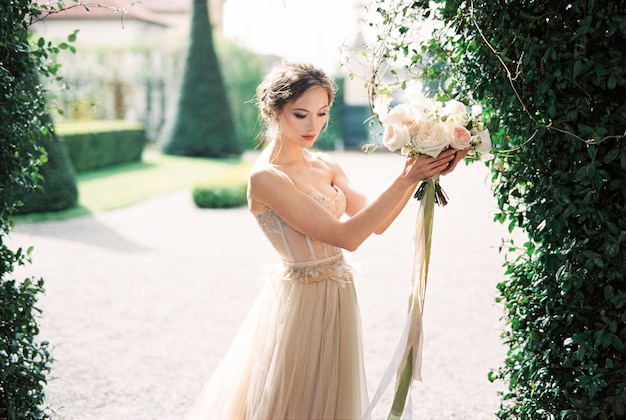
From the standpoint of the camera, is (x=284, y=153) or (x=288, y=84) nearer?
(x=288, y=84)

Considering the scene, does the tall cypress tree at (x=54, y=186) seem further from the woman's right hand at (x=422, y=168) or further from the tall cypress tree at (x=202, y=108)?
the woman's right hand at (x=422, y=168)

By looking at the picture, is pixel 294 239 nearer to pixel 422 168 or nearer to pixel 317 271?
pixel 317 271

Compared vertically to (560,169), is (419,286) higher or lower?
lower

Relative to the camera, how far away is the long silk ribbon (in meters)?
2.64

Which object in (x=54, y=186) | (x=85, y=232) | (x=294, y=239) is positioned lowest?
(x=85, y=232)

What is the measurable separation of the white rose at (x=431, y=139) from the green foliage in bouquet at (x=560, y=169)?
0.32 meters

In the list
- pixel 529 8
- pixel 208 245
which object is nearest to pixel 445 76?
pixel 529 8

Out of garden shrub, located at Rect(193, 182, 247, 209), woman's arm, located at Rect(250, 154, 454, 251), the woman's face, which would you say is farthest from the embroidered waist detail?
garden shrub, located at Rect(193, 182, 247, 209)

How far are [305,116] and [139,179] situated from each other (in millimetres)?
13485

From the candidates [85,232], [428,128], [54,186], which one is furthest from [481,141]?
[54,186]

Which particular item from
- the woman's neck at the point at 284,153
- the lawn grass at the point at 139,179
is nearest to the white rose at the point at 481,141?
the woman's neck at the point at 284,153

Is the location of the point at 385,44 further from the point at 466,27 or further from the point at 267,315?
the point at 267,315

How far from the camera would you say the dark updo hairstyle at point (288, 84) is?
268cm

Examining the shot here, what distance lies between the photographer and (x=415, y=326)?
2.67 metres
